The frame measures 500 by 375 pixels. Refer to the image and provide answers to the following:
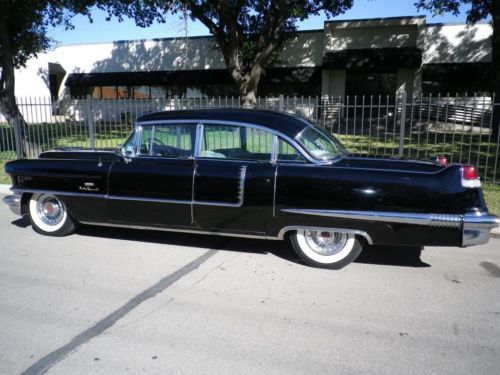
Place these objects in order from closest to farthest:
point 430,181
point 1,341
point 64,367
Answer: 1. point 64,367
2. point 1,341
3. point 430,181

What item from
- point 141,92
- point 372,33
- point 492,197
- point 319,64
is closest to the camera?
point 492,197

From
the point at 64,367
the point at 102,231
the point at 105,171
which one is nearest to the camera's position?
the point at 64,367

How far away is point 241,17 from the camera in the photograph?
20.1 m

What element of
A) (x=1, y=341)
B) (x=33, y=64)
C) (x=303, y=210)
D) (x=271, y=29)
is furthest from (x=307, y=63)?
(x=1, y=341)

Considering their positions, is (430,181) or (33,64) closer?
(430,181)

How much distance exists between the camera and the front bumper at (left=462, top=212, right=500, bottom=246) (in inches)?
153

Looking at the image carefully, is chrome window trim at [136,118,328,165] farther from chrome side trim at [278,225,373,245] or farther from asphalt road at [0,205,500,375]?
asphalt road at [0,205,500,375]

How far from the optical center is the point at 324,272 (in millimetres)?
4402

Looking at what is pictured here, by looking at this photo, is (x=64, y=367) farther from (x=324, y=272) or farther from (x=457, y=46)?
(x=457, y=46)

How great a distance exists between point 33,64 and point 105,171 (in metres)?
29.3

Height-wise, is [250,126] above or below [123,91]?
below

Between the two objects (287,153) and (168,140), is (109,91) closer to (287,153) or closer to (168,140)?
(168,140)

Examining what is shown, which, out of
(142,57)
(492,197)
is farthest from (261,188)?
(142,57)

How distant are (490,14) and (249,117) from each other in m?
17.3
